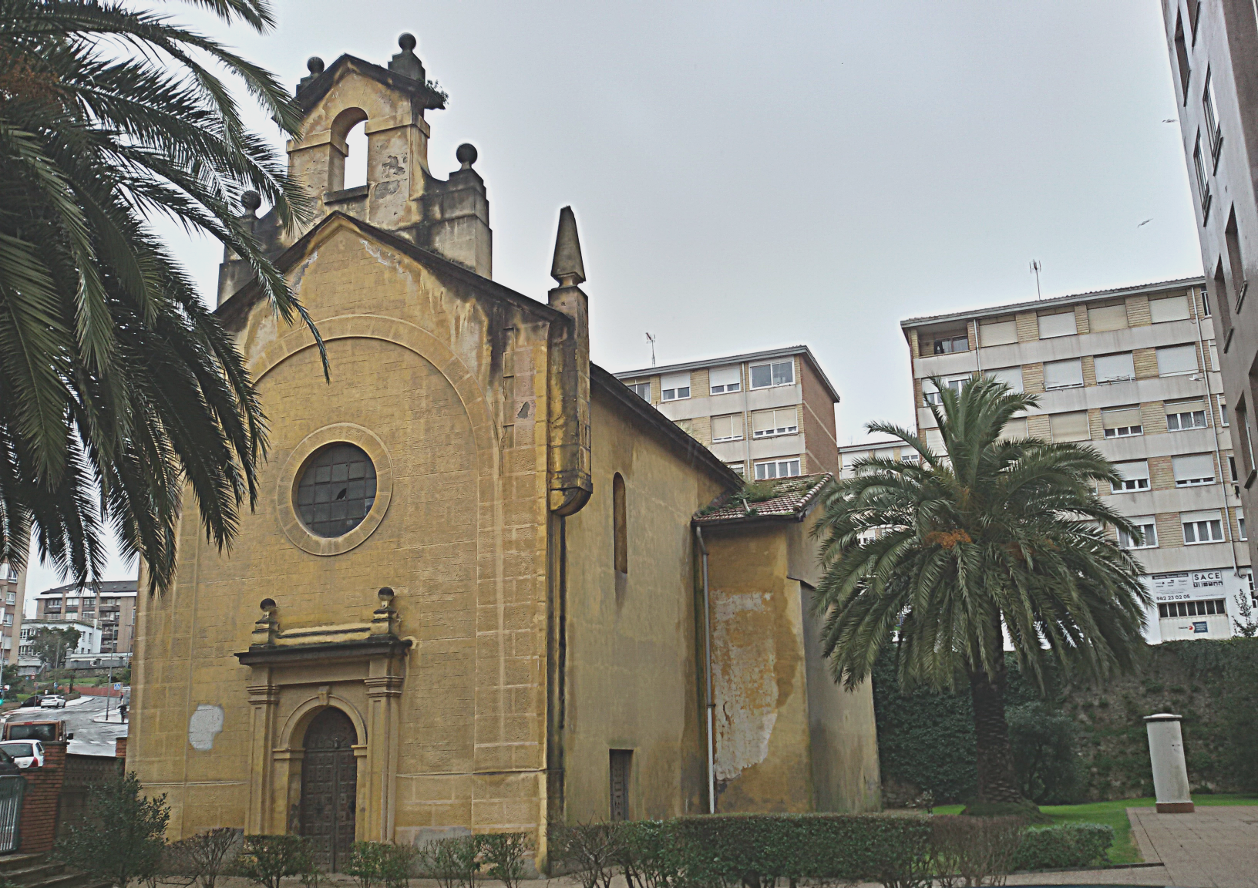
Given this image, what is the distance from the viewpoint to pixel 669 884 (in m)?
12.1

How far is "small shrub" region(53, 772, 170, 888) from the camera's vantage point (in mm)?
14930

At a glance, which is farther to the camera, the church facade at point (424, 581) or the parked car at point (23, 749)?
the parked car at point (23, 749)

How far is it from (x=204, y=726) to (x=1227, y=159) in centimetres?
1816

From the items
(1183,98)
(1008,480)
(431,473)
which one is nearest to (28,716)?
(431,473)

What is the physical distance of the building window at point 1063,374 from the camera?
52.8m

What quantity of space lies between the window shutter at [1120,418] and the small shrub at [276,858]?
44.9m

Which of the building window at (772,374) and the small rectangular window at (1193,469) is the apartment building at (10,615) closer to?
the building window at (772,374)

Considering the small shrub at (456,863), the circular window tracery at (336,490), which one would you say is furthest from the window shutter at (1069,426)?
the small shrub at (456,863)

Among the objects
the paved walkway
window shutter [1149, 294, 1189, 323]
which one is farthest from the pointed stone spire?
window shutter [1149, 294, 1189, 323]

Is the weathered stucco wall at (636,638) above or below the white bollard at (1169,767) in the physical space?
above

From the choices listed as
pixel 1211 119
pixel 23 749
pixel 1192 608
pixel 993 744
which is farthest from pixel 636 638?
pixel 1192 608

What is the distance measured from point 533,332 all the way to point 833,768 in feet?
40.0

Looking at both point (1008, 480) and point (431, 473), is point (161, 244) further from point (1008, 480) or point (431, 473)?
point (1008, 480)

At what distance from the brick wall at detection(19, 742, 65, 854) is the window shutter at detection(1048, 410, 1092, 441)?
45.1 meters
